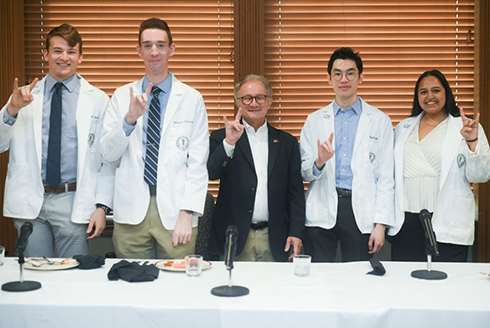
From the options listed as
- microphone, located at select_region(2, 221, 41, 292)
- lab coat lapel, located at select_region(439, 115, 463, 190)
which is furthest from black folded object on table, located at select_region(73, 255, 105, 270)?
lab coat lapel, located at select_region(439, 115, 463, 190)

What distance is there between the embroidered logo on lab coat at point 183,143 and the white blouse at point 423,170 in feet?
4.15

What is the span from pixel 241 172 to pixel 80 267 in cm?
107

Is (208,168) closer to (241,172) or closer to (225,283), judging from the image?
(241,172)

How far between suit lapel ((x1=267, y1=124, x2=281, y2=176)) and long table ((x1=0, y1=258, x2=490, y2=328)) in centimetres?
101

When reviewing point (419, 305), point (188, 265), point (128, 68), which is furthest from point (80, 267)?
point (128, 68)

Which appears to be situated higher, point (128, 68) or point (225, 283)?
point (128, 68)

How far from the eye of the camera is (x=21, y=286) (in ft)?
6.18

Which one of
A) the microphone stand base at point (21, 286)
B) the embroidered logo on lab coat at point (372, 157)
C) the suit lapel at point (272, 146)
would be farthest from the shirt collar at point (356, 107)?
the microphone stand base at point (21, 286)

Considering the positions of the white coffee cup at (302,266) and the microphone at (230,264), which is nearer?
the microphone at (230,264)

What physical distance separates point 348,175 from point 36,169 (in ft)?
5.65

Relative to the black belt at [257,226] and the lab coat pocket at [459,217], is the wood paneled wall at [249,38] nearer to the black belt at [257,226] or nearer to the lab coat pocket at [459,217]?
the black belt at [257,226]

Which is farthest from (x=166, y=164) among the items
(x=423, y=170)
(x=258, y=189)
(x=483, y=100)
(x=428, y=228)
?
(x=483, y=100)

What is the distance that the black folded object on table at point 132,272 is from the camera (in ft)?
6.52

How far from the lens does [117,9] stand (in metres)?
4.02
